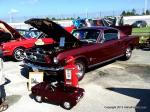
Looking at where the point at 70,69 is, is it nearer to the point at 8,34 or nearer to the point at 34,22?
the point at 34,22

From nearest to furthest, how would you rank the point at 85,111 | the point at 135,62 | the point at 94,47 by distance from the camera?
the point at 85,111
the point at 94,47
the point at 135,62

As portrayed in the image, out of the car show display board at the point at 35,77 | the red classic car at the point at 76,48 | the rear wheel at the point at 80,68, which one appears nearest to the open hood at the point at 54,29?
the red classic car at the point at 76,48

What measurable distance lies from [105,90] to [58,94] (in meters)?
1.60

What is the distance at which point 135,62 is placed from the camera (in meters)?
11.1

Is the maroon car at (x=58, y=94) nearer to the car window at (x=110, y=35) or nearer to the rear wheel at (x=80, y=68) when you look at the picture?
the rear wheel at (x=80, y=68)

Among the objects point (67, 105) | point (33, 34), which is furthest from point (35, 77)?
point (33, 34)

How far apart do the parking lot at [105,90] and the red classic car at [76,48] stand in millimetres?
520

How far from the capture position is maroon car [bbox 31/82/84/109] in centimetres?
620

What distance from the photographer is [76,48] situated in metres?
8.59

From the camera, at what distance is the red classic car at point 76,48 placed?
8180 mm

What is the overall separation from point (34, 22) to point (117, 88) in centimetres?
358

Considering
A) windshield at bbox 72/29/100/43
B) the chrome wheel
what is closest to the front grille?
windshield at bbox 72/29/100/43

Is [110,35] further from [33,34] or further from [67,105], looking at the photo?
[33,34]

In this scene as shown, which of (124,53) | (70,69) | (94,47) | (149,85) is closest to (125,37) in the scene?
(124,53)
